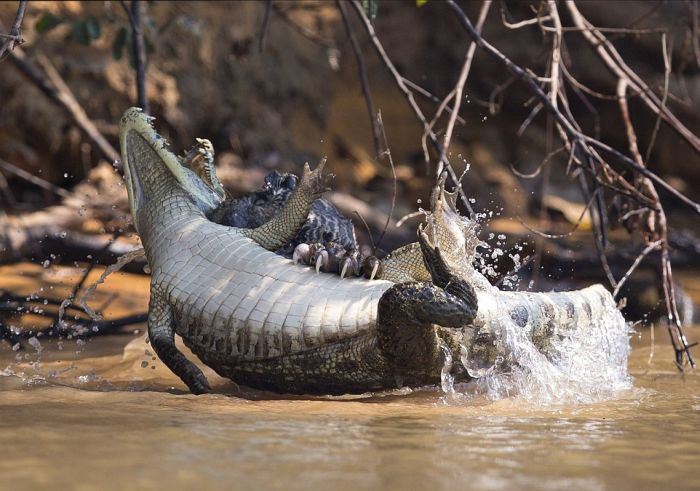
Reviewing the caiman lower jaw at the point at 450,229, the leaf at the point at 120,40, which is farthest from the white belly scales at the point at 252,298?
the leaf at the point at 120,40

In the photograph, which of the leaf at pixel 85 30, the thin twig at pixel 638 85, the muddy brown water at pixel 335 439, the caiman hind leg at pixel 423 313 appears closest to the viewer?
the muddy brown water at pixel 335 439

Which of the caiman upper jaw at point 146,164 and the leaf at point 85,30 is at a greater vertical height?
the leaf at point 85,30

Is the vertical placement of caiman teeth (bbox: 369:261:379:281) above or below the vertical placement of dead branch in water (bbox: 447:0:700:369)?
below

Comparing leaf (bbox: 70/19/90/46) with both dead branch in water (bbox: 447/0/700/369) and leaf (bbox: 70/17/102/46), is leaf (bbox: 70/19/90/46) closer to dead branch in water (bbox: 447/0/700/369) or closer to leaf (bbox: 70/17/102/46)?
leaf (bbox: 70/17/102/46)

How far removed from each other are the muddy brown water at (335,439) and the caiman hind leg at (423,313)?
189mm

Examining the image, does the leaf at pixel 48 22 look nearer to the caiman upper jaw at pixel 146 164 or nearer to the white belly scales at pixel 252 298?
the caiman upper jaw at pixel 146 164

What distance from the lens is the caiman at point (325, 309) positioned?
3.22m

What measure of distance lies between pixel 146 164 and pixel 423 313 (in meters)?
1.67

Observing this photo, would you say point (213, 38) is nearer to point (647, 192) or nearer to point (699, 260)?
point (699, 260)

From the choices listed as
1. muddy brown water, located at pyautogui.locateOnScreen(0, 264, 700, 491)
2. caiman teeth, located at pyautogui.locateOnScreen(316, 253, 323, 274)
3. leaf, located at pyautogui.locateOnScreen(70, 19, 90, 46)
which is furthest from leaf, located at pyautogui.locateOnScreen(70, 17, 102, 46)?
caiman teeth, located at pyautogui.locateOnScreen(316, 253, 323, 274)

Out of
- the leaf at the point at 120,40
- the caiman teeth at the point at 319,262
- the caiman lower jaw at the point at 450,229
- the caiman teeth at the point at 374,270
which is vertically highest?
the leaf at the point at 120,40

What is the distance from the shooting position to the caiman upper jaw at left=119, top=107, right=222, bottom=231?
4148 mm

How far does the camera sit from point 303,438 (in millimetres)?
2617

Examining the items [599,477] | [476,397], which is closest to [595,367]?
[476,397]
